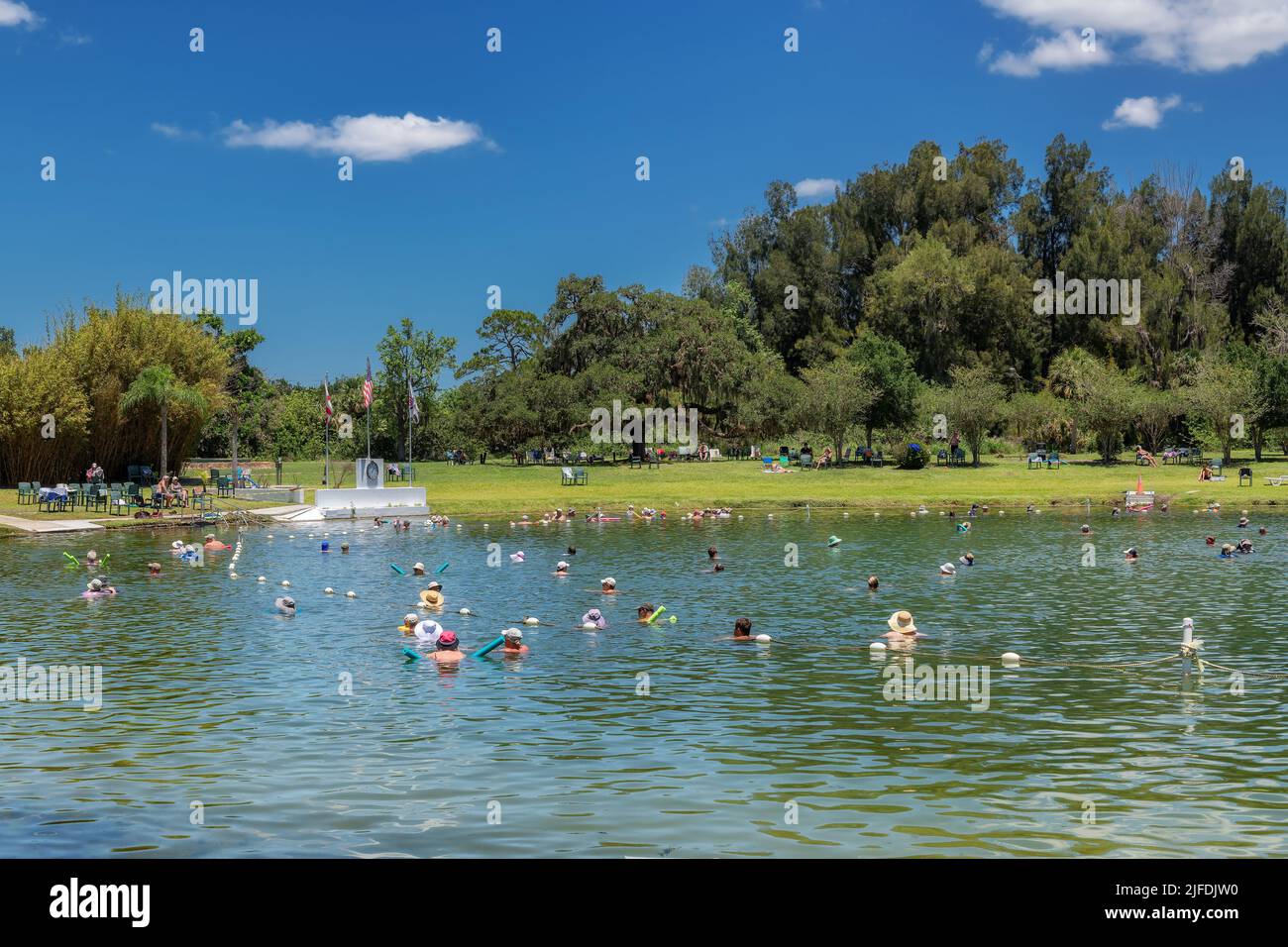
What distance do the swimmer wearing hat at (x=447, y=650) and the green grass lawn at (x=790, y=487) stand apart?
36.7 metres

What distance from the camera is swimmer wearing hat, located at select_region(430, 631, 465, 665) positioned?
2598 cm

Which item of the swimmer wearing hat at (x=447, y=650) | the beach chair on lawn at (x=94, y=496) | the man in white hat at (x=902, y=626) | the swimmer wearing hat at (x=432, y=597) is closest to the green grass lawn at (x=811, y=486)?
the beach chair on lawn at (x=94, y=496)

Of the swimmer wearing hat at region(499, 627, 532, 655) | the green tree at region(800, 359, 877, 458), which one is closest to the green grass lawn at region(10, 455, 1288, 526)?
the green tree at region(800, 359, 877, 458)

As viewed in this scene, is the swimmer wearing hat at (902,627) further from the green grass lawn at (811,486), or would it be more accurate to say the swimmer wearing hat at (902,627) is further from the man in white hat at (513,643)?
the green grass lawn at (811,486)

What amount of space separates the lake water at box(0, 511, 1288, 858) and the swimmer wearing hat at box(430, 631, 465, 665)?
0.53 meters

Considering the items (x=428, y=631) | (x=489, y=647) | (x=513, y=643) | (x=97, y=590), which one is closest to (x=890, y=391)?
(x=97, y=590)

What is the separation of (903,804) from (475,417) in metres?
97.3

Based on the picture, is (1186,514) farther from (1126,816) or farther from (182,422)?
(182,422)

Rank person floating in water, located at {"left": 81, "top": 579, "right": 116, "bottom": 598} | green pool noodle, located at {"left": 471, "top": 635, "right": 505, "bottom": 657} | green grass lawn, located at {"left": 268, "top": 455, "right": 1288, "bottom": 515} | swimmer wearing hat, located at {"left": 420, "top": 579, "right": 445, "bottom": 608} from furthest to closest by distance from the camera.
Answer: green grass lawn, located at {"left": 268, "top": 455, "right": 1288, "bottom": 515} → person floating in water, located at {"left": 81, "top": 579, "right": 116, "bottom": 598} → swimmer wearing hat, located at {"left": 420, "top": 579, "right": 445, "bottom": 608} → green pool noodle, located at {"left": 471, "top": 635, "right": 505, "bottom": 657}

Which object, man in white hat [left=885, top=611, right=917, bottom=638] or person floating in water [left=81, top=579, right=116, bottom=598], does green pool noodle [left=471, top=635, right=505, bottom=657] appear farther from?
person floating in water [left=81, top=579, right=116, bottom=598]

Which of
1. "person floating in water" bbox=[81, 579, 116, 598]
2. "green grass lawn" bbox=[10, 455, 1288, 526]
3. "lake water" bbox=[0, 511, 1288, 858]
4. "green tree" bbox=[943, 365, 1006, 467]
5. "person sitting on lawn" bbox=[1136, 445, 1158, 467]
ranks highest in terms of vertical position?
"green tree" bbox=[943, 365, 1006, 467]

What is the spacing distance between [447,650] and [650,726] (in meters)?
7.78

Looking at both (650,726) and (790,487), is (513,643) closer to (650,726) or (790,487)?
(650,726)

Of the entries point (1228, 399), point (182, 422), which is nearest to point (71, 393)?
point (182, 422)
